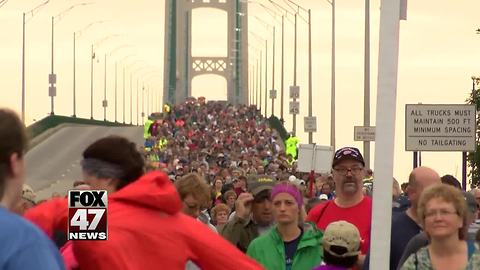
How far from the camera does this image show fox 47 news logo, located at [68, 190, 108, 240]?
5.40m

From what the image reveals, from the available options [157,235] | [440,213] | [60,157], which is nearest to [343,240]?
[440,213]

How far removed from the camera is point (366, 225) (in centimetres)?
1023

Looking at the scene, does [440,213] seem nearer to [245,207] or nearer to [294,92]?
[245,207]

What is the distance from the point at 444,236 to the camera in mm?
7445

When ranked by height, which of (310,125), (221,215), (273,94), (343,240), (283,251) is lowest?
(310,125)

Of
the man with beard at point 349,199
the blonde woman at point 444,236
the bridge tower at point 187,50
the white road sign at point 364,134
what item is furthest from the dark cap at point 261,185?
the bridge tower at point 187,50

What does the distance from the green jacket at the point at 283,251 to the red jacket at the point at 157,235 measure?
366 cm

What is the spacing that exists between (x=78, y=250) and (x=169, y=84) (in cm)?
14602

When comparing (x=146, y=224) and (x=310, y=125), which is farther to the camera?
(x=310, y=125)

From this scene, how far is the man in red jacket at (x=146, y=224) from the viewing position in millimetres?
5582

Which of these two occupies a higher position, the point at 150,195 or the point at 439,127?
the point at 150,195

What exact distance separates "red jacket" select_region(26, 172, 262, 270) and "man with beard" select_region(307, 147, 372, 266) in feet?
15.2

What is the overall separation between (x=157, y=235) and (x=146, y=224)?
0.17 feet

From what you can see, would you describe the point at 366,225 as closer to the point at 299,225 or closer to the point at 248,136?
the point at 299,225
